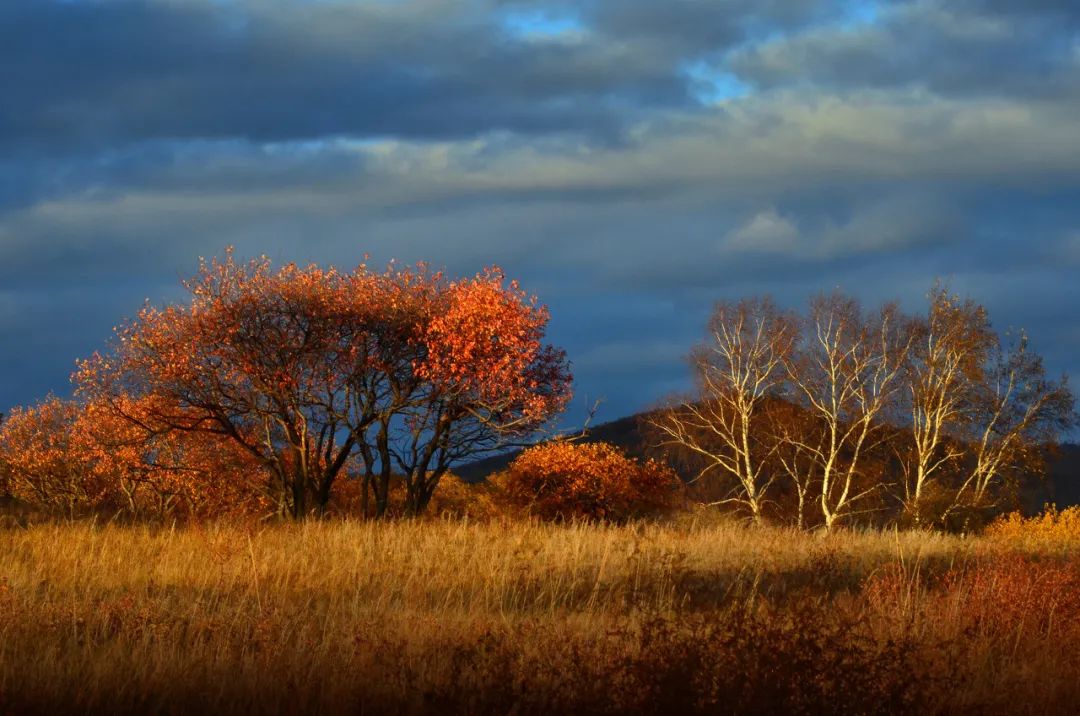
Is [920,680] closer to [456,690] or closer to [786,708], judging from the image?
[786,708]

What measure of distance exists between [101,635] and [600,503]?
2136 centimetres

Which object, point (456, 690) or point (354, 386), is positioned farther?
point (354, 386)

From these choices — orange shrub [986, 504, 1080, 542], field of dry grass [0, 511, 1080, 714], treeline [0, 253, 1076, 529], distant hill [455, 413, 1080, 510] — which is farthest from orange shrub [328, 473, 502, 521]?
distant hill [455, 413, 1080, 510]

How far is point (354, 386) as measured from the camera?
22703mm

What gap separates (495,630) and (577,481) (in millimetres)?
19937

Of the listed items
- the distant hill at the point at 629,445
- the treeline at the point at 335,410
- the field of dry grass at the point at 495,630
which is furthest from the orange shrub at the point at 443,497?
the distant hill at the point at 629,445

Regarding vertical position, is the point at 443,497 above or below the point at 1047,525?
above

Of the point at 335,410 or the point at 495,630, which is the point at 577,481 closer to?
the point at 335,410

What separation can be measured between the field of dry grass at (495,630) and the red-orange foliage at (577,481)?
43.4ft

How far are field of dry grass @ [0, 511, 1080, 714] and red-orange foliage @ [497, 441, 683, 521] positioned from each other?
13227 millimetres

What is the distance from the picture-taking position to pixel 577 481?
29.3m

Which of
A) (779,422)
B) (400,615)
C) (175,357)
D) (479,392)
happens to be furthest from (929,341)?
(400,615)

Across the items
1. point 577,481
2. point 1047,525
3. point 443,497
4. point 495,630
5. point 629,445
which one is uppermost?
point 629,445

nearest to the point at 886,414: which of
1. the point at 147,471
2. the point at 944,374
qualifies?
the point at 944,374
